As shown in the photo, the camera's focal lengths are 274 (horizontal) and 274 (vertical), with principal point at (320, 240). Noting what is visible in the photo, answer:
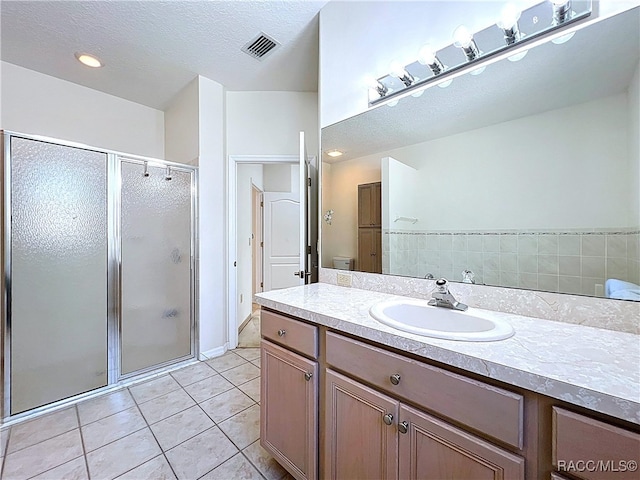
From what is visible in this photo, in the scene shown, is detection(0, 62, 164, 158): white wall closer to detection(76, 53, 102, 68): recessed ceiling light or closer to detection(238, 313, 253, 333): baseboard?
detection(76, 53, 102, 68): recessed ceiling light

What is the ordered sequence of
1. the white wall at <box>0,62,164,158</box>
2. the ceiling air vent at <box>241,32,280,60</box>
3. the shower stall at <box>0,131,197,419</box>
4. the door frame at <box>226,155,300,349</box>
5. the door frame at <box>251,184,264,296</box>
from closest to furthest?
1. the shower stall at <box>0,131,197,419</box>
2. the ceiling air vent at <box>241,32,280,60</box>
3. the white wall at <box>0,62,164,158</box>
4. the door frame at <box>226,155,300,349</box>
5. the door frame at <box>251,184,264,296</box>

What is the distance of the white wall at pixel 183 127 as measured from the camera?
8.61 feet

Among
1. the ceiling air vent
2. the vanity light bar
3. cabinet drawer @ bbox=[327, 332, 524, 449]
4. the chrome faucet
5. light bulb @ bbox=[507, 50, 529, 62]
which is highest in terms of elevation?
the ceiling air vent

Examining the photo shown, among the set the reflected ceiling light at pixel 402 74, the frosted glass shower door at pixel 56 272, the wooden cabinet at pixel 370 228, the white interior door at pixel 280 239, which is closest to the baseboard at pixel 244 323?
the white interior door at pixel 280 239

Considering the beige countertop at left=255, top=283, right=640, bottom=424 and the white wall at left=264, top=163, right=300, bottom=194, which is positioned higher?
the white wall at left=264, top=163, right=300, bottom=194

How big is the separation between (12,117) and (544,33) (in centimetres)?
374

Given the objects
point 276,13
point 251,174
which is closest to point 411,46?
point 276,13

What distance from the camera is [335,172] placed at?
187cm

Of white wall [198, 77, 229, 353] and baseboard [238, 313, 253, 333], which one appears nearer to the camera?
white wall [198, 77, 229, 353]

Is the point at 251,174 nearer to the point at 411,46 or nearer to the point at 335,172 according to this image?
the point at 335,172

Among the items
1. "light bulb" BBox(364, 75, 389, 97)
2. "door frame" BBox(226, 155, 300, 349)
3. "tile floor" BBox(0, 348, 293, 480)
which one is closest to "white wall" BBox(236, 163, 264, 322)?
"door frame" BBox(226, 155, 300, 349)

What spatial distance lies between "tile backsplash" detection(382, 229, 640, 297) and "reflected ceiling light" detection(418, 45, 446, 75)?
2.60 feet

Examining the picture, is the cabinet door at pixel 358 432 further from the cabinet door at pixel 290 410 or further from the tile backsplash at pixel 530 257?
the tile backsplash at pixel 530 257

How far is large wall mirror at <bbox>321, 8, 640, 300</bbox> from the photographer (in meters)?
0.95
